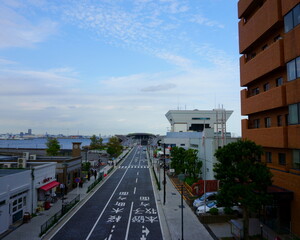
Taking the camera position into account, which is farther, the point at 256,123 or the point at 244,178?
the point at 256,123

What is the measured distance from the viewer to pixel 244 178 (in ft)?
58.1

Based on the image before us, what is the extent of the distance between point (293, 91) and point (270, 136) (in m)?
5.21

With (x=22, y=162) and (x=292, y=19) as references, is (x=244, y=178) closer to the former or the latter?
(x=292, y=19)

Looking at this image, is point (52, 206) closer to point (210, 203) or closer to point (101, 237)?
point (101, 237)

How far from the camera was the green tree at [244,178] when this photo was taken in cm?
1680

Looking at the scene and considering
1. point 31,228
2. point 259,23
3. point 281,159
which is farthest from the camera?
point 259,23

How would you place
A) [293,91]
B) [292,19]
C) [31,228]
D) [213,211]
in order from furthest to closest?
1. [213,211]
2. [31,228]
3. [292,19]
4. [293,91]

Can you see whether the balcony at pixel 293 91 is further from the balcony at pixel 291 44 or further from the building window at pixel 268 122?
the building window at pixel 268 122

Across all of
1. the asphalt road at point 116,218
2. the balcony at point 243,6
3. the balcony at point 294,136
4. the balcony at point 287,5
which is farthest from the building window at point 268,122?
the asphalt road at point 116,218

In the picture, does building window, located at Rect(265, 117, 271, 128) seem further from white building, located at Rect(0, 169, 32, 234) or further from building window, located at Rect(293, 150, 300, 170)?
white building, located at Rect(0, 169, 32, 234)

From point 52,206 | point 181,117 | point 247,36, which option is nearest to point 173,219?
point 52,206

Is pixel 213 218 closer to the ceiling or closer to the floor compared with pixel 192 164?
closer to the floor

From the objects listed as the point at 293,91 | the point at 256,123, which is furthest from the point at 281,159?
the point at 293,91

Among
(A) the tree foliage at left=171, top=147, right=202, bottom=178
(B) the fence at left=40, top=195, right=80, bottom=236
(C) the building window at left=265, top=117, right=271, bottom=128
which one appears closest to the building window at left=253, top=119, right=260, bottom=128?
(C) the building window at left=265, top=117, right=271, bottom=128
